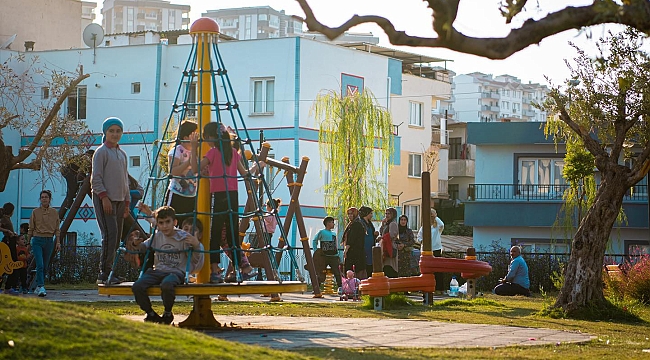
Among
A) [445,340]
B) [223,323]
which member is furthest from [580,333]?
[223,323]

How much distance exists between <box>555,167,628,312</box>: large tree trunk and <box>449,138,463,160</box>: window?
59.2m

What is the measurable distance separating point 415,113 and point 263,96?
16374 mm

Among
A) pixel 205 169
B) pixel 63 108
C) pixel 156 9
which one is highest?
pixel 156 9

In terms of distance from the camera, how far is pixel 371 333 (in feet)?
36.7

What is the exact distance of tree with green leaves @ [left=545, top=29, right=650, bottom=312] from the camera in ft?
52.0

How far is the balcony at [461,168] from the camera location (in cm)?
7388

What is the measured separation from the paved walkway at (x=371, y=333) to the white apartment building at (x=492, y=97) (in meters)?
128

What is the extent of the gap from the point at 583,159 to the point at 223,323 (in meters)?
9.62

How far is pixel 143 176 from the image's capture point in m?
47.9

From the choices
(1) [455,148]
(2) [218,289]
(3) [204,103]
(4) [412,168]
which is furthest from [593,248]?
(1) [455,148]

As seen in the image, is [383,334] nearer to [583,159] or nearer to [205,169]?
[205,169]

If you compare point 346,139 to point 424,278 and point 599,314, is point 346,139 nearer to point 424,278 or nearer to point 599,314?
point 424,278

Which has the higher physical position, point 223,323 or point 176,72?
point 176,72

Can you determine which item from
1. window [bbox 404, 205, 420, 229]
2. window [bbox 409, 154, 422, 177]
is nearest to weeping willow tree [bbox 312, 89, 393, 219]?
window [bbox 409, 154, 422, 177]
